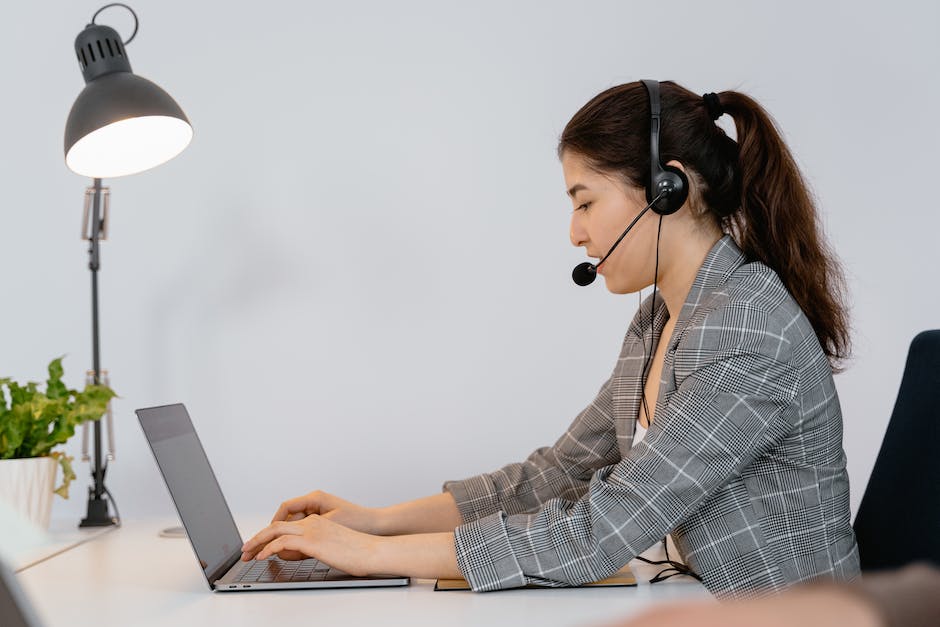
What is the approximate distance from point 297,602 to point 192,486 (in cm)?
32

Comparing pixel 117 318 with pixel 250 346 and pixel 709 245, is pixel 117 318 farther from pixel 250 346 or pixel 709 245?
pixel 709 245

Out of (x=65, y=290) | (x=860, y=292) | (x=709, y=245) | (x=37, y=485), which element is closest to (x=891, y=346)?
(x=860, y=292)

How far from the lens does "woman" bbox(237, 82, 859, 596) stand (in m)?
1.01

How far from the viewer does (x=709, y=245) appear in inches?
49.1

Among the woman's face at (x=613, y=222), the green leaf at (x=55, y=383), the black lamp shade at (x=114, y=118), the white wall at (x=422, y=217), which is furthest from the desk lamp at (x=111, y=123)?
the woman's face at (x=613, y=222)

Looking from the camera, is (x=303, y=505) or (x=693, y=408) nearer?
(x=693, y=408)

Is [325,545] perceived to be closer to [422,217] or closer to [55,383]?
[55,383]

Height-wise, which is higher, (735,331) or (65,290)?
(65,290)

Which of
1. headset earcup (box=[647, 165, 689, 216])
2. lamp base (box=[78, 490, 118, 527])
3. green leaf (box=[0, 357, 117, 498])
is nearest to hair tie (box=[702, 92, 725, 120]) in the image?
headset earcup (box=[647, 165, 689, 216])

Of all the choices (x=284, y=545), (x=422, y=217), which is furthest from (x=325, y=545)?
(x=422, y=217)

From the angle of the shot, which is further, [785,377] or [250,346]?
[250,346]

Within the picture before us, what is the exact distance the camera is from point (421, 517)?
1328mm

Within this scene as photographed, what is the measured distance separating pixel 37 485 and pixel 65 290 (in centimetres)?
82

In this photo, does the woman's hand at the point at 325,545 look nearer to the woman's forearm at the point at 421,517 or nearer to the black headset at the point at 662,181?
the woman's forearm at the point at 421,517
